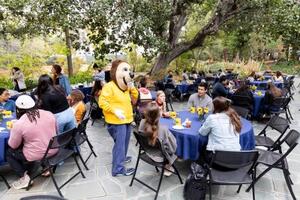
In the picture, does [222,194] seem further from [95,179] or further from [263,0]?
[263,0]

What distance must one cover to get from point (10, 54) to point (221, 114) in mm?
11967

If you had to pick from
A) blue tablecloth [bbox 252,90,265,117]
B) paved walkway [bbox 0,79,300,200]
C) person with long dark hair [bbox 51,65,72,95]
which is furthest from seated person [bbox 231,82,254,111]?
person with long dark hair [bbox 51,65,72,95]

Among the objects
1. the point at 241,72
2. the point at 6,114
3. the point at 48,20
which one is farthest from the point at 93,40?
the point at 241,72

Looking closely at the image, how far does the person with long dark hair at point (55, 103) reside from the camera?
4.52 m

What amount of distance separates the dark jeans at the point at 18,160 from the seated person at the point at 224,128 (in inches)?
91.1

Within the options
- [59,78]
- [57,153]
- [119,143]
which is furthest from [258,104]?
[57,153]

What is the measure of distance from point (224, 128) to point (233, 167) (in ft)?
1.64

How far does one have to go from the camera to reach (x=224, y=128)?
12.1ft

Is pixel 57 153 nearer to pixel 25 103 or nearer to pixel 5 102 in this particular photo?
pixel 25 103

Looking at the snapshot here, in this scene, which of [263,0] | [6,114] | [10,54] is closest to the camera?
[6,114]

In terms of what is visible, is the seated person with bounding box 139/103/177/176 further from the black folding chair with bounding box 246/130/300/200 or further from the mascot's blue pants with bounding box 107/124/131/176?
the black folding chair with bounding box 246/130/300/200

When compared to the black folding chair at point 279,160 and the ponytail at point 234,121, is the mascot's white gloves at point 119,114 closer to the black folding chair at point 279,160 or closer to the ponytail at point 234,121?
the ponytail at point 234,121

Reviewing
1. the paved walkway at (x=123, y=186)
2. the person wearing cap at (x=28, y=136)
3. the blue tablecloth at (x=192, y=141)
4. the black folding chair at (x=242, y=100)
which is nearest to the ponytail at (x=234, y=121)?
the blue tablecloth at (x=192, y=141)

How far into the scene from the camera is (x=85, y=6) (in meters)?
8.09
